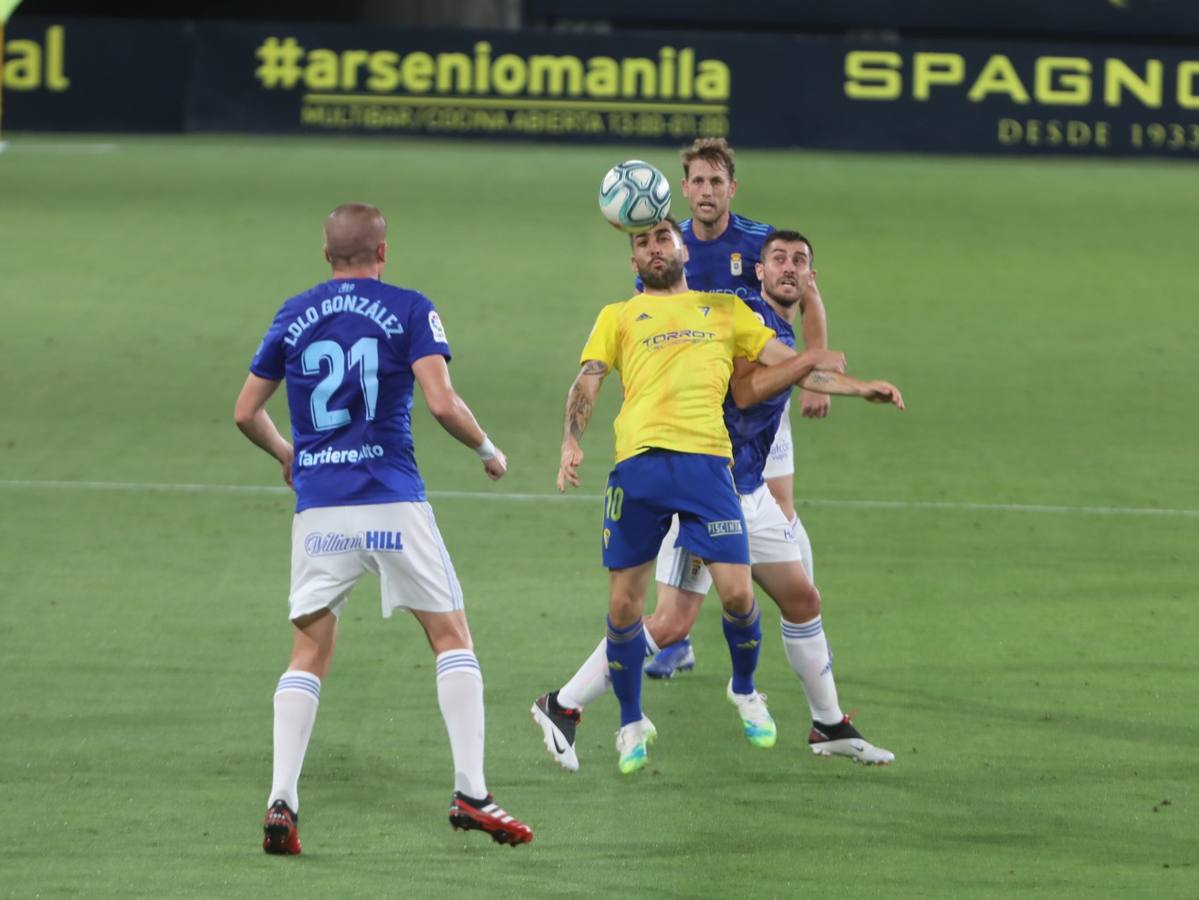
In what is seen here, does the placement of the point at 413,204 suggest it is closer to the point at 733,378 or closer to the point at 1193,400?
the point at 1193,400

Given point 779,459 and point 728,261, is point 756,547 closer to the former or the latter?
point 779,459

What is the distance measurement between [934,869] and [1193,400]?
10836mm

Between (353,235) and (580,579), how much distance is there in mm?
4596

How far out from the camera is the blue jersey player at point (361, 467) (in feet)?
23.3

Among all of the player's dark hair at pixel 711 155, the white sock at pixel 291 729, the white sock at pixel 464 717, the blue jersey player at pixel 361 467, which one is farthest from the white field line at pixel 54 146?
the white sock at pixel 464 717

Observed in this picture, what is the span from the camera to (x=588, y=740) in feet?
28.0

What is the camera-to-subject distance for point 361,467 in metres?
7.20

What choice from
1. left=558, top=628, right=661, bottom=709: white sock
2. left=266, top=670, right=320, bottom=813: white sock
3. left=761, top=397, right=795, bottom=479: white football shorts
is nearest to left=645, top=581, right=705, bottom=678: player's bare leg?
left=558, top=628, right=661, bottom=709: white sock

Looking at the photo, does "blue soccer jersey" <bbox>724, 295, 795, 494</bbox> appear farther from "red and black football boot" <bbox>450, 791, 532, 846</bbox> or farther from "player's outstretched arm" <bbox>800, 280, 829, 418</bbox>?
"red and black football boot" <bbox>450, 791, 532, 846</bbox>

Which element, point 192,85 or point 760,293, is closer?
point 760,293

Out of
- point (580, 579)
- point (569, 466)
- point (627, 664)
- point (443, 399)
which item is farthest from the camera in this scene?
point (580, 579)

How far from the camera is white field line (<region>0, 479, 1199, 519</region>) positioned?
43.9 ft

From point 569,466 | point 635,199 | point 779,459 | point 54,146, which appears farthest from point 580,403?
point 54,146

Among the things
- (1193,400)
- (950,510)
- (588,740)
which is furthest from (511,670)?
(1193,400)
